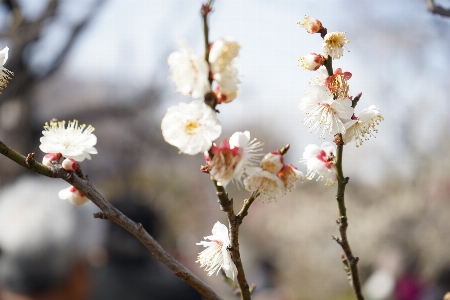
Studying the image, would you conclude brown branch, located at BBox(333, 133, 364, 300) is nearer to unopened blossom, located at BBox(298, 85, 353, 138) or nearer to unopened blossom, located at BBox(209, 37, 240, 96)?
unopened blossom, located at BBox(298, 85, 353, 138)

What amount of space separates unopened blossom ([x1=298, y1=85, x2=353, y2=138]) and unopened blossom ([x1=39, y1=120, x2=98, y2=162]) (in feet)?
0.94

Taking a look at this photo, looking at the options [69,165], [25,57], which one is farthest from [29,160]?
[25,57]

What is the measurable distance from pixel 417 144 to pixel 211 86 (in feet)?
15.6

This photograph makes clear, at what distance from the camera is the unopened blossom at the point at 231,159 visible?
493mm

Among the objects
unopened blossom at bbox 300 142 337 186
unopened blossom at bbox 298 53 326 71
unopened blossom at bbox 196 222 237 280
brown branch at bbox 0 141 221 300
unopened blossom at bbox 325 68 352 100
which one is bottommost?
brown branch at bbox 0 141 221 300

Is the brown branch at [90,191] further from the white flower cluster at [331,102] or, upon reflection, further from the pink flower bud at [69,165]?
the white flower cluster at [331,102]

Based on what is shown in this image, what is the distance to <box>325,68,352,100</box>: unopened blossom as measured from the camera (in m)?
0.59

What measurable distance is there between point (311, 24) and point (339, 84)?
0.09 metres

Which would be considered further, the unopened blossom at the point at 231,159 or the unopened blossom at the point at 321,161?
the unopened blossom at the point at 321,161

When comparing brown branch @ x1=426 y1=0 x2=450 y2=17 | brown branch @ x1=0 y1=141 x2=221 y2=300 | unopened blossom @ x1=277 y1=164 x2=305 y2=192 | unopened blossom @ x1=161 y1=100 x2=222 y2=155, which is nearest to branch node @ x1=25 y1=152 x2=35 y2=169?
brown branch @ x1=0 y1=141 x2=221 y2=300

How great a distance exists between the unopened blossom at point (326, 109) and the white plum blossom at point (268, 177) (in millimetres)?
91

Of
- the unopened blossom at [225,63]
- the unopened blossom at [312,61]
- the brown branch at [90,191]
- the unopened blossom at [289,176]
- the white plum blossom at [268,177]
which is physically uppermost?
the unopened blossom at [312,61]

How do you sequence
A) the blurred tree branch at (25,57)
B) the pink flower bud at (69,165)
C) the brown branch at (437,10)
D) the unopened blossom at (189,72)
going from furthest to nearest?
the blurred tree branch at (25,57)
the brown branch at (437,10)
the pink flower bud at (69,165)
the unopened blossom at (189,72)

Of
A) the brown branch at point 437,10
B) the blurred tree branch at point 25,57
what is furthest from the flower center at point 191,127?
the blurred tree branch at point 25,57
